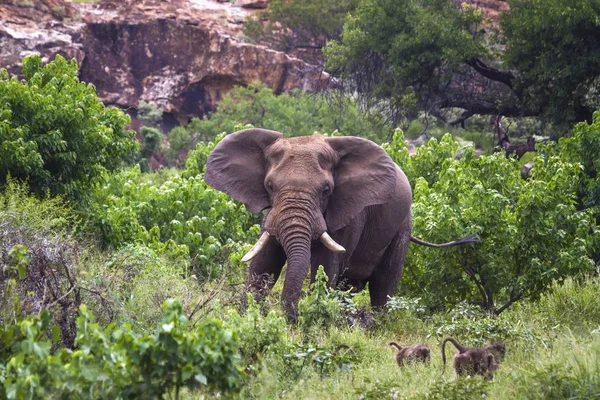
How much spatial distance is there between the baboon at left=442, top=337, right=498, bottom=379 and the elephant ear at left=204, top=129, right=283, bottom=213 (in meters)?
3.37

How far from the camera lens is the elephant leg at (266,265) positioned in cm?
1028

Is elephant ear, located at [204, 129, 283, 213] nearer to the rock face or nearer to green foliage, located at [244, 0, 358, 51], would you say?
green foliage, located at [244, 0, 358, 51]

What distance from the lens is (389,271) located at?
40.9 ft

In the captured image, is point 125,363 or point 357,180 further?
point 357,180

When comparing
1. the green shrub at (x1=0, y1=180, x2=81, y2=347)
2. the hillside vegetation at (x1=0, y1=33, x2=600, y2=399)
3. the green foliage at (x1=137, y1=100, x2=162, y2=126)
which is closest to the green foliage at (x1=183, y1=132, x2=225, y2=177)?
the hillside vegetation at (x1=0, y1=33, x2=600, y2=399)

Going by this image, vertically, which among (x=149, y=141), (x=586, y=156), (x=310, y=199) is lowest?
(x=149, y=141)

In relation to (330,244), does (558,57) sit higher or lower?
lower

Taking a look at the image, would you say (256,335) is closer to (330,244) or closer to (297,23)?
(330,244)

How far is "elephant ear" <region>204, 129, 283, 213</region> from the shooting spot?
35.7 feet

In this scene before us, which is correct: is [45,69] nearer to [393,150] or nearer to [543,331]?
[393,150]

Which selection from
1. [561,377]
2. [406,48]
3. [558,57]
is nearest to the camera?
[561,377]

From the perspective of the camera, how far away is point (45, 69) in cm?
1608

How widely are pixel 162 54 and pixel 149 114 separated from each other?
5.92 m

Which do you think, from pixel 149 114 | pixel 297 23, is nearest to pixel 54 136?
pixel 149 114
